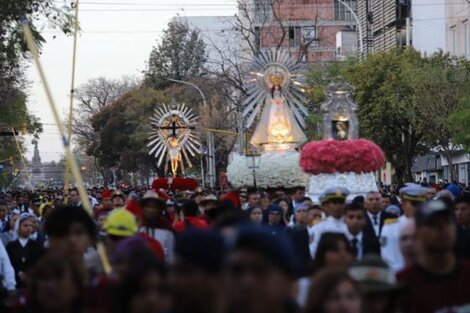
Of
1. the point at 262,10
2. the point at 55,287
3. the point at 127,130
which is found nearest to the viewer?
the point at 55,287

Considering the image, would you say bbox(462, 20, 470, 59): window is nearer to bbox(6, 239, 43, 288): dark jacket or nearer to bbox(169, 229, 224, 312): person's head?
bbox(6, 239, 43, 288): dark jacket

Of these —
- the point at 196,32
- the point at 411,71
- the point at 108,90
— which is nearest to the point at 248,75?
the point at 411,71

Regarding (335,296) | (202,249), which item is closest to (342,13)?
(335,296)

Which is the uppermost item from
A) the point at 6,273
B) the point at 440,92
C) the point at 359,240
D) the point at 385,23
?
the point at 385,23

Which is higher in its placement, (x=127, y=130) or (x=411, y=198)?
(x=127, y=130)

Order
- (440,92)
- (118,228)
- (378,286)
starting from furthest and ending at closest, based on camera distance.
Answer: (440,92), (118,228), (378,286)

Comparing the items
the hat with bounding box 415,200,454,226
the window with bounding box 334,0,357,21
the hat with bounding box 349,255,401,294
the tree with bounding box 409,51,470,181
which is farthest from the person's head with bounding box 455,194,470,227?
the window with bounding box 334,0,357,21

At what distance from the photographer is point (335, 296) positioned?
605 centimetres

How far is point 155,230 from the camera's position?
1263 centimetres

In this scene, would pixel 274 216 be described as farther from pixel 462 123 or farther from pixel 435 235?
pixel 462 123

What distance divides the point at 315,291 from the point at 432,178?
220 ft

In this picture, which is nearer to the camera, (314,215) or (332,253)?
(332,253)

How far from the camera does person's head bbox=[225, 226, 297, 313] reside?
17.1 ft

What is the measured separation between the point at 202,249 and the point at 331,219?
7.92m
